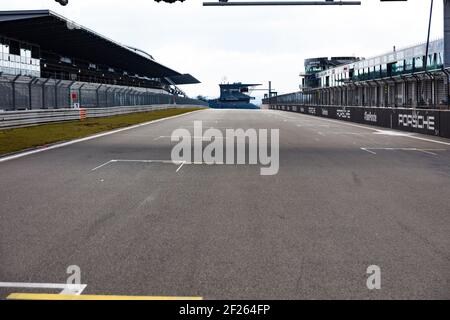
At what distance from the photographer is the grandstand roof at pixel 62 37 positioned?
1487 inches

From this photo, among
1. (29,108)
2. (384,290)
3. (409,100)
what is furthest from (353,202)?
(409,100)

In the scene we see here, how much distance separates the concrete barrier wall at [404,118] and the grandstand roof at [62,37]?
24387 millimetres

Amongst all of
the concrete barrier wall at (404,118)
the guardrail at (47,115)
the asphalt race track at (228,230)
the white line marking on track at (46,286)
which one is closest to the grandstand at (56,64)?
the guardrail at (47,115)

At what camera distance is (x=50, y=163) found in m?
13.3

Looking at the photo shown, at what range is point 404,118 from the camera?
28.8m

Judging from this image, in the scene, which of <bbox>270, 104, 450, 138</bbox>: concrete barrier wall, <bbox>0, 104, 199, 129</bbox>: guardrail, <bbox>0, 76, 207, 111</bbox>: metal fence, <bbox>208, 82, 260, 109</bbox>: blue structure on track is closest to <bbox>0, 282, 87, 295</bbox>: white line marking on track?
<bbox>270, 104, 450, 138</bbox>: concrete barrier wall

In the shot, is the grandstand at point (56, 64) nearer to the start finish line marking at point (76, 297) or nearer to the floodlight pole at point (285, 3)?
the floodlight pole at point (285, 3)

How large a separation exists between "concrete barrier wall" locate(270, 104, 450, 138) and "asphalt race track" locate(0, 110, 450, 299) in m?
13.2

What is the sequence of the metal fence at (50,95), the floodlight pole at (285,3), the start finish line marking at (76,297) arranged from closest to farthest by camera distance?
the start finish line marking at (76,297) → the floodlight pole at (285,3) → the metal fence at (50,95)

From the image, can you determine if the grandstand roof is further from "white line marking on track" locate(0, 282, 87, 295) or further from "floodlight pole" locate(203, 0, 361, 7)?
"white line marking on track" locate(0, 282, 87, 295)

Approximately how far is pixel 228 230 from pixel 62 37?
46200 mm

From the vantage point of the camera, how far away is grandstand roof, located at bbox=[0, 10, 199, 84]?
124 ft

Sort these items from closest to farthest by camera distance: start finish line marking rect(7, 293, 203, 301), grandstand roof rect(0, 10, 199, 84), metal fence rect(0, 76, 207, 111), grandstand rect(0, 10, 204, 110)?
start finish line marking rect(7, 293, 203, 301)
metal fence rect(0, 76, 207, 111)
grandstand rect(0, 10, 204, 110)
grandstand roof rect(0, 10, 199, 84)
